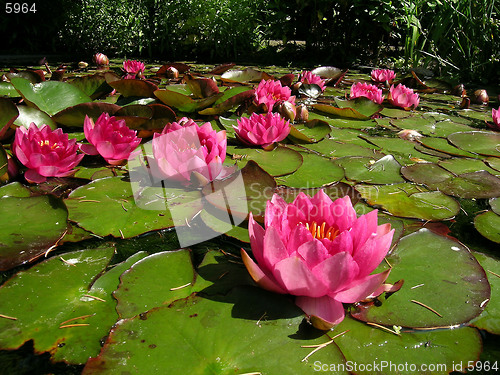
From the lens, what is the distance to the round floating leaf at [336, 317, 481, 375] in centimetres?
72

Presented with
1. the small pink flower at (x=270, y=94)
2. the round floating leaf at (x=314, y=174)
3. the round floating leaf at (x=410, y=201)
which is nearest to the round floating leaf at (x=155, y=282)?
the round floating leaf at (x=314, y=174)

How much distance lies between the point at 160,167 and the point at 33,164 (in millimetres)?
489

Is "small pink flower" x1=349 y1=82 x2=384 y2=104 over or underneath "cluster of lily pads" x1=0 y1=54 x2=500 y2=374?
over

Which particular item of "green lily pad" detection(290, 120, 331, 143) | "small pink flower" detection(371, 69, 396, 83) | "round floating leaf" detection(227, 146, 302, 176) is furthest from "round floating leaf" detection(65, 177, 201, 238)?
"small pink flower" detection(371, 69, 396, 83)

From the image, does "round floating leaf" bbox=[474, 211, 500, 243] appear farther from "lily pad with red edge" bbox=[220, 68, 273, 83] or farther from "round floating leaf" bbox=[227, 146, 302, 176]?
"lily pad with red edge" bbox=[220, 68, 273, 83]

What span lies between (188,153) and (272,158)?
1.78 feet

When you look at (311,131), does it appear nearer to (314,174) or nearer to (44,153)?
(314,174)

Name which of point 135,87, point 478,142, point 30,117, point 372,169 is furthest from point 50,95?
point 478,142

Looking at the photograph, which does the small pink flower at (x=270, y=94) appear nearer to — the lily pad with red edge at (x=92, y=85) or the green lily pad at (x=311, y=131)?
the green lily pad at (x=311, y=131)

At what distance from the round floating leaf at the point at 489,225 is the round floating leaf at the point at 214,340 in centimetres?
80

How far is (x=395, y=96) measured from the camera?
9.66 ft

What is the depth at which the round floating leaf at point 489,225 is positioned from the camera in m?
1.20

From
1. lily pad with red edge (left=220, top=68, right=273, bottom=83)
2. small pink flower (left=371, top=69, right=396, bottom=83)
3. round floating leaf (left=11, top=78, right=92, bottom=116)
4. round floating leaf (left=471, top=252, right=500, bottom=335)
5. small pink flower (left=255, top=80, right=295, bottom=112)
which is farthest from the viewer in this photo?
small pink flower (left=371, top=69, right=396, bottom=83)

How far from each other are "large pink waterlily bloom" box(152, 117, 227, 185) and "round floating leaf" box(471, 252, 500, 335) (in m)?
0.93
